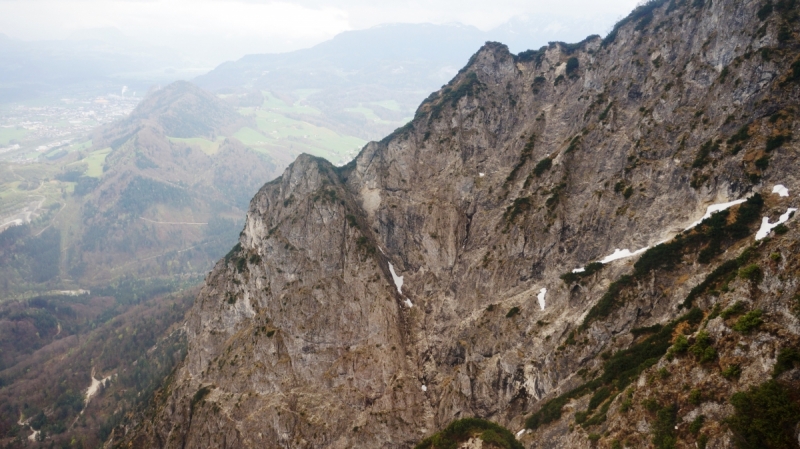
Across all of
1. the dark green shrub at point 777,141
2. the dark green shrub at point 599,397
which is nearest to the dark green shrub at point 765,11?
the dark green shrub at point 777,141

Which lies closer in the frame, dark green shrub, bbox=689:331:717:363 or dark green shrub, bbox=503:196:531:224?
dark green shrub, bbox=689:331:717:363

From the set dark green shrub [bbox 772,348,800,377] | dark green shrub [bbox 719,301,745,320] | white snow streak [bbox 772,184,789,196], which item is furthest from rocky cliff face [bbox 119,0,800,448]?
dark green shrub [bbox 772,348,800,377]

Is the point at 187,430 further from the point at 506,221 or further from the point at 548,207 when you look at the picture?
the point at 548,207

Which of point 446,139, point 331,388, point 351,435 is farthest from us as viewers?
point 446,139

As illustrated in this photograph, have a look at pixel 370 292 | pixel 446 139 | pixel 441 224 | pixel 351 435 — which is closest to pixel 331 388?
pixel 351 435

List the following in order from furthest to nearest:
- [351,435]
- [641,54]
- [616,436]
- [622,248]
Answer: [641,54] → [351,435] → [622,248] → [616,436]

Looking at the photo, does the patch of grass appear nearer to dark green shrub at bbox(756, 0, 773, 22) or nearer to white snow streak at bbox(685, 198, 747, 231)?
white snow streak at bbox(685, 198, 747, 231)

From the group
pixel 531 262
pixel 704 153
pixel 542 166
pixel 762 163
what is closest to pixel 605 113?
pixel 542 166
